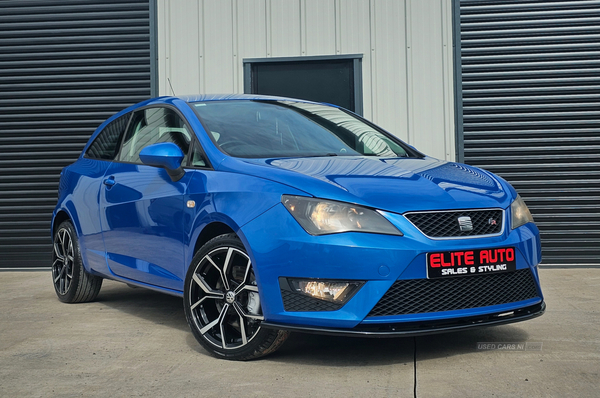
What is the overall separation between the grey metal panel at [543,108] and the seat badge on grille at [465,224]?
16.3ft

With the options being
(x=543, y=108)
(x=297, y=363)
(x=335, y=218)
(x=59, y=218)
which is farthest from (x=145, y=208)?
(x=543, y=108)

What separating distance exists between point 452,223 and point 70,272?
139 inches

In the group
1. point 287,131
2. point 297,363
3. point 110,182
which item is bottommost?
point 297,363

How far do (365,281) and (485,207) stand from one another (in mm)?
784

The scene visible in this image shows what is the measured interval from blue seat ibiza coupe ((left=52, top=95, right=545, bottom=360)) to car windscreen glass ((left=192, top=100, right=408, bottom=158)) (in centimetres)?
1

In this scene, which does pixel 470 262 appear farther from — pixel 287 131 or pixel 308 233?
pixel 287 131

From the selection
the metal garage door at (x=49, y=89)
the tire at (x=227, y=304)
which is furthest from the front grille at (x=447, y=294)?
the metal garage door at (x=49, y=89)

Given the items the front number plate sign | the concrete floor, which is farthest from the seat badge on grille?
the concrete floor

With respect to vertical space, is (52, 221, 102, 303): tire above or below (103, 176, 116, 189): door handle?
below

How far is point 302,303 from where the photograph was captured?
354cm

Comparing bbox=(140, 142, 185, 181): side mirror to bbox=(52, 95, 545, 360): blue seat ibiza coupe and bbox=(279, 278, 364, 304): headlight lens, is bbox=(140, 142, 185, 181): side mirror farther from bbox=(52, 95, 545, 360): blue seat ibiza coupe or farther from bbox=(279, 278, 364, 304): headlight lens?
bbox=(279, 278, 364, 304): headlight lens

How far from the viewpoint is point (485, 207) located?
371 cm

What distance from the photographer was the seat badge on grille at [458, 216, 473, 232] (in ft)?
11.7

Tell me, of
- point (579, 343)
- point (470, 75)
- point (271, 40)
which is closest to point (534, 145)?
point (470, 75)
